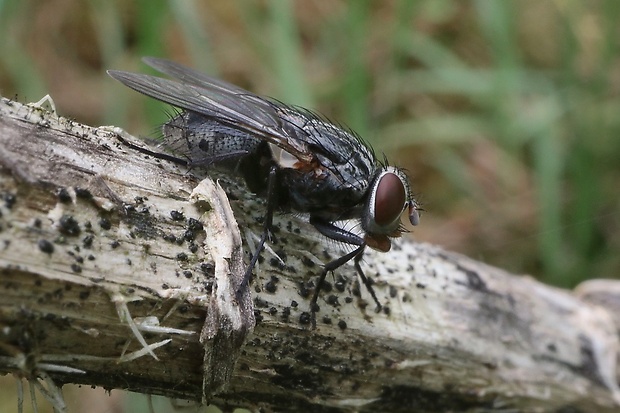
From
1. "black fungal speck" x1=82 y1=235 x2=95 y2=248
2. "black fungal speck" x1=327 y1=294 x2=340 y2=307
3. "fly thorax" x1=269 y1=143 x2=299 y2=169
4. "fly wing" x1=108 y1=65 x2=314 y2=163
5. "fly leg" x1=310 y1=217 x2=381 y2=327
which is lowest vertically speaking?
"black fungal speck" x1=82 y1=235 x2=95 y2=248

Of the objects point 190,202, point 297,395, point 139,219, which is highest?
point 190,202

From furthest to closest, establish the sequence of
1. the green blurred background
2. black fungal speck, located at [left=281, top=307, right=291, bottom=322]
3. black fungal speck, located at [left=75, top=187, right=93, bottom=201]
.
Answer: the green blurred background
black fungal speck, located at [left=281, top=307, right=291, bottom=322]
black fungal speck, located at [left=75, top=187, right=93, bottom=201]

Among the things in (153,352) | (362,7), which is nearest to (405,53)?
(362,7)

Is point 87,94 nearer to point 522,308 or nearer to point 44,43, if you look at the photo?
point 44,43

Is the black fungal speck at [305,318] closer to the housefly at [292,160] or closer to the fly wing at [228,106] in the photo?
the housefly at [292,160]

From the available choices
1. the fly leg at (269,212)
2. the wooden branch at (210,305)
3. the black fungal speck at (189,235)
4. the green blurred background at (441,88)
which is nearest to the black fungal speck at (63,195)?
the wooden branch at (210,305)

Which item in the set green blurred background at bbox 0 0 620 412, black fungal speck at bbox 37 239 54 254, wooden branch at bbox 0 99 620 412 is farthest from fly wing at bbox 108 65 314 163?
green blurred background at bbox 0 0 620 412

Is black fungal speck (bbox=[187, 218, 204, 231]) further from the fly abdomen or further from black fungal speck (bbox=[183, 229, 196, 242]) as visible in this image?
the fly abdomen
